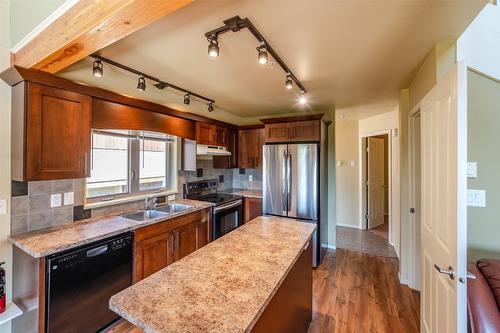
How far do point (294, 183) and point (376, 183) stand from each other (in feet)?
9.87

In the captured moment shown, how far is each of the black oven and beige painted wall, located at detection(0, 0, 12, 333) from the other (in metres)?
2.10

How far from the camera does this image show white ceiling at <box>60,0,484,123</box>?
4.74 feet

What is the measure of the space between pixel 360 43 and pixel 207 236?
2951 mm

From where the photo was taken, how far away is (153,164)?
320 centimetres

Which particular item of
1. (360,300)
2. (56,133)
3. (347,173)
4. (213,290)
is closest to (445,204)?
(213,290)

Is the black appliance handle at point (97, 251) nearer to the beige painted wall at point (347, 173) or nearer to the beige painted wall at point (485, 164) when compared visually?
the beige painted wall at point (485, 164)

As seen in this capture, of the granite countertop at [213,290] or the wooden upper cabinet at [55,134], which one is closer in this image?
the granite countertop at [213,290]

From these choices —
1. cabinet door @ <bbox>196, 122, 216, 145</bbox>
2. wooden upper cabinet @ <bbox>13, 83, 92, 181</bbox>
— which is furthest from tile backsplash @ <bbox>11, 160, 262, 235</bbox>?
cabinet door @ <bbox>196, 122, 216, 145</bbox>

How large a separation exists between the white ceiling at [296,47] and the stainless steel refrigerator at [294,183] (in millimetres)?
Answer: 904

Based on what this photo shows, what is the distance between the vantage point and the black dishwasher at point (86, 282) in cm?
167

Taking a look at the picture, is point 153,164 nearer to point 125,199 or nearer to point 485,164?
point 125,199

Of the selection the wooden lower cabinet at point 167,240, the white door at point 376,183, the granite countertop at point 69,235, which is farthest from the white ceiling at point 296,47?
the white door at point 376,183

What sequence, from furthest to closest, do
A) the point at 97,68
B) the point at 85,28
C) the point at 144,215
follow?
the point at 144,215 → the point at 97,68 → the point at 85,28

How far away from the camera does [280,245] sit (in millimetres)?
1661
